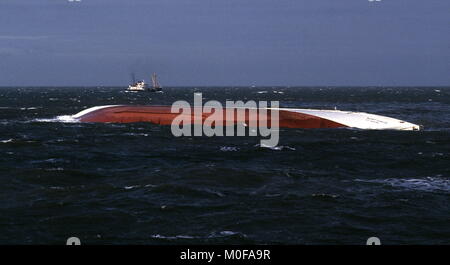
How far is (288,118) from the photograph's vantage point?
59969 millimetres

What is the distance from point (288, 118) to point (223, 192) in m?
36.1

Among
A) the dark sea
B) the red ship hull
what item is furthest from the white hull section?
the dark sea

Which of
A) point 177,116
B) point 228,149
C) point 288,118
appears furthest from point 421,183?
point 177,116

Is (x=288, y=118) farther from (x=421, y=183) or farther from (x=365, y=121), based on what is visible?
(x=421, y=183)

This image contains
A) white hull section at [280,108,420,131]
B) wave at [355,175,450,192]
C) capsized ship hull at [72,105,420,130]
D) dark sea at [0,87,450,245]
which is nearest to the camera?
dark sea at [0,87,450,245]

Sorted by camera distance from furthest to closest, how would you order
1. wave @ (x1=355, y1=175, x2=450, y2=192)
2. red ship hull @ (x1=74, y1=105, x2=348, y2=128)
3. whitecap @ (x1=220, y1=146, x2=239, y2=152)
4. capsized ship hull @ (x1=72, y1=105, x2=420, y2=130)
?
red ship hull @ (x1=74, y1=105, x2=348, y2=128) → capsized ship hull @ (x1=72, y1=105, x2=420, y2=130) → whitecap @ (x1=220, y1=146, x2=239, y2=152) → wave @ (x1=355, y1=175, x2=450, y2=192)

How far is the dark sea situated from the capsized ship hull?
45.6 feet

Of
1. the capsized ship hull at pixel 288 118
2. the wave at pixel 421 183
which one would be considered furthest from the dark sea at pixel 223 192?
the capsized ship hull at pixel 288 118

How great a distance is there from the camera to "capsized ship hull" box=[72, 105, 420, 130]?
188ft

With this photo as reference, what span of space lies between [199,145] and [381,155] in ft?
43.3

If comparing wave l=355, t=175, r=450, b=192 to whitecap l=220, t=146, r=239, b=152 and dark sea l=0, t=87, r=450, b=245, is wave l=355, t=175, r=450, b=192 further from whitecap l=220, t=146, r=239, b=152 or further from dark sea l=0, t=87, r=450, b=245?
whitecap l=220, t=146, r=239, b=152

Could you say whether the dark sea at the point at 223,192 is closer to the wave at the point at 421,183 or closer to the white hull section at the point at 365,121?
the wave at the point at 421,183
